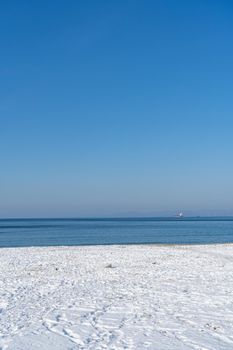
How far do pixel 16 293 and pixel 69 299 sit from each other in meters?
2.18

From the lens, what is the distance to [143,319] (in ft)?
32.2

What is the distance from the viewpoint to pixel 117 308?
11.0 meters

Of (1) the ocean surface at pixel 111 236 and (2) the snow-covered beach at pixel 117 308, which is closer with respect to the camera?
(2) the snow-covered beach at pixel 117 308

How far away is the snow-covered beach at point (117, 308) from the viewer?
8.22 m

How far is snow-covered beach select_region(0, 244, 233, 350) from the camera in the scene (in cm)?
822

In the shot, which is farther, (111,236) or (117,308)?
(111,236)

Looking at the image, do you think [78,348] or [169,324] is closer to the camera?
[78,348]

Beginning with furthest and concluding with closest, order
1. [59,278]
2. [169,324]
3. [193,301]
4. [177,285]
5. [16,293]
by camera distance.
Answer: [59,278]
[177,285]
[16,293]
[193,301]
[169,324]

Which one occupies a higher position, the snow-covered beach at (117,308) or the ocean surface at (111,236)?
the snow-covered beach at (117,308)

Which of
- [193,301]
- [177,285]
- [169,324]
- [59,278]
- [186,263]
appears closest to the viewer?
[169,324]

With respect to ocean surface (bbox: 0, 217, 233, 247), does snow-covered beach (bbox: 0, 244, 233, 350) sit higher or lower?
higher

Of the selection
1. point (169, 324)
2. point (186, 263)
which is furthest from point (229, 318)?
point (186, 263)

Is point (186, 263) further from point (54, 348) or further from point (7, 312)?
point (54, 348)

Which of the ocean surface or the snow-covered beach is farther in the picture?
the ocean surface
